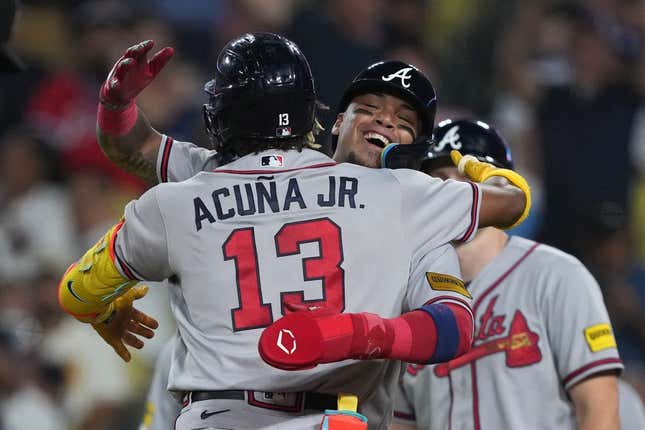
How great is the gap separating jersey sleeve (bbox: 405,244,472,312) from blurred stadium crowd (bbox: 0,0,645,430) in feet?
11.6

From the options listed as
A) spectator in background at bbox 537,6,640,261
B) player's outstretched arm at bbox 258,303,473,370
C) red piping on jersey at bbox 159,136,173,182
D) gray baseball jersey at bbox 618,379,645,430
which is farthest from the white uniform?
spectator in background at bbox 537,6,640,261

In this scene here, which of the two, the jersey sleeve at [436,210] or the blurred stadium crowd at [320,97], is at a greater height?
the jersey sleeve at [436,210]

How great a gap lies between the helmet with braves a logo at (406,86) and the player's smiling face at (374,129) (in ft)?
0.08

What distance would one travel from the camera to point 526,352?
3.68m

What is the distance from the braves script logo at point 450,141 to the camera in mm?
3986

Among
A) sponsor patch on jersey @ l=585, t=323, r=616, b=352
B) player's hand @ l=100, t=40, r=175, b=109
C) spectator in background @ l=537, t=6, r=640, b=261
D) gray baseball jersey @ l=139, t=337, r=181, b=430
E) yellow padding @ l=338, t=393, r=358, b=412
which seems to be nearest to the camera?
yellow padding @ l=338, t=393, r=358, b=412

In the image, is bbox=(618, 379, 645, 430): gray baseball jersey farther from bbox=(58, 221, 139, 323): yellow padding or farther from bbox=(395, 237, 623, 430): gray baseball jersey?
bbox=(58, 221, 139, 323): yellow padding

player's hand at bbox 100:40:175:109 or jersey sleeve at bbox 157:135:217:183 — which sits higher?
player's hand at bbox 100:40:175:109

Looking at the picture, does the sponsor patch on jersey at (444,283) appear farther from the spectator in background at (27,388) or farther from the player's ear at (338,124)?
the spectator in background at (27,388)

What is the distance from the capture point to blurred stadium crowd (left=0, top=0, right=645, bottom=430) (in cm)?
638

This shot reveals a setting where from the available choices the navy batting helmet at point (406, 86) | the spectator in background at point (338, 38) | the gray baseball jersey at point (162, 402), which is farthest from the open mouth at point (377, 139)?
the spectator in background at point (338, 38)

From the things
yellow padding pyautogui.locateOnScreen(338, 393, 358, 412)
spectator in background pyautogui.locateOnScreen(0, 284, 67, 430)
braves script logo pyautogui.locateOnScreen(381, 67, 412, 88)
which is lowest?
spectator in background pyautogui.locateOnScreen(0, 284, 67, 430)

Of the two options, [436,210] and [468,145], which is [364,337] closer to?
[436,210]

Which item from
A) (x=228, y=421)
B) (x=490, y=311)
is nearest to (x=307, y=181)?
(x=228, y=421)
